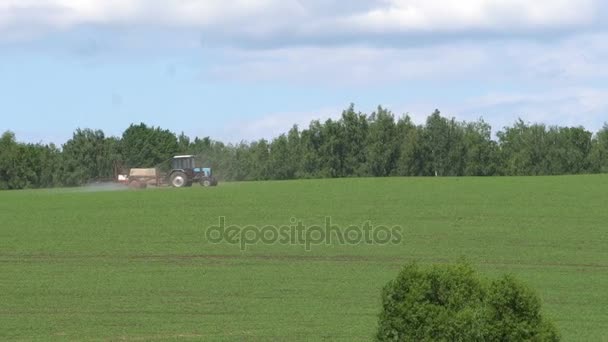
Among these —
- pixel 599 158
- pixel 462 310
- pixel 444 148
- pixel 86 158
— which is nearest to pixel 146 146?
pixel 86 158

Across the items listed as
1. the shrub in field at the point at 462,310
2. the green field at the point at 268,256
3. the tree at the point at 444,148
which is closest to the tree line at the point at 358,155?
the tree at the point at 444,148

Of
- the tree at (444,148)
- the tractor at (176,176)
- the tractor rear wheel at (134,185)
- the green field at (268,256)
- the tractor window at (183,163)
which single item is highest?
the tree at (444,148)

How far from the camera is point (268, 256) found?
31.8 m

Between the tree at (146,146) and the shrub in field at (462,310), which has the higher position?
the tree at (146,146)

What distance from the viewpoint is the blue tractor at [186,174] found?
59.4m

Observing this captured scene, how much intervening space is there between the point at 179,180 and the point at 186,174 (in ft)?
1.69

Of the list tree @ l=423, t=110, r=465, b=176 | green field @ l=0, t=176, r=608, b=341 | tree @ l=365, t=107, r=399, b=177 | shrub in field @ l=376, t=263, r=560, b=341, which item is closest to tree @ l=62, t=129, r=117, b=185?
tree @ l=365, t=107, r=399, b=177

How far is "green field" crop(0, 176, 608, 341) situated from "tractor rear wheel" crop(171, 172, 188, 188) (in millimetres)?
4671

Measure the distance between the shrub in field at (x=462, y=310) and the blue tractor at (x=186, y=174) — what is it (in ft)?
159

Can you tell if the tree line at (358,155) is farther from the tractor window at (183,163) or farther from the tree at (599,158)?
the tractor window at (183,163)

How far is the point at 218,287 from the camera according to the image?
25.6 m

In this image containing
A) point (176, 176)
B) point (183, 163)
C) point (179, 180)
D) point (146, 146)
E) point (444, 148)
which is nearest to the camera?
point (179, 180)

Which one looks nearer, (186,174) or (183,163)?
(186,174)

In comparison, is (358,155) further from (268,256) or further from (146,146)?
(268,256)
